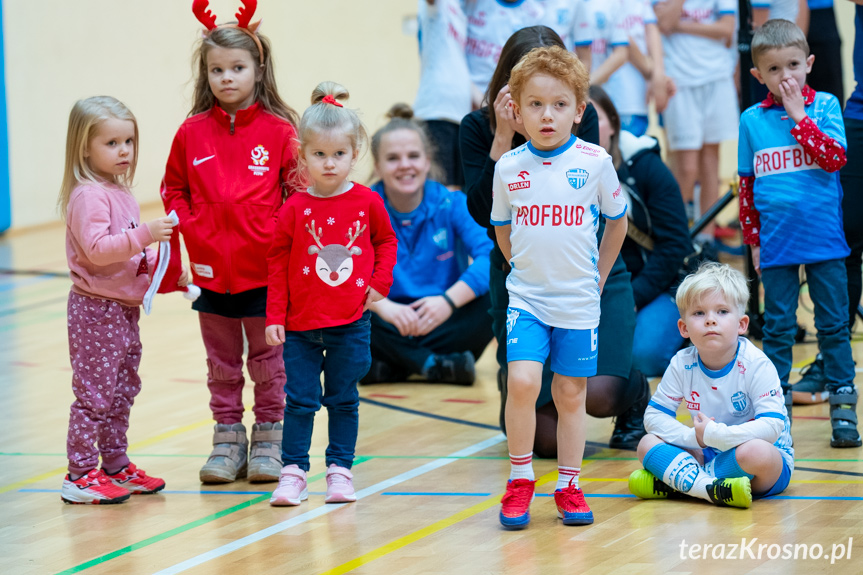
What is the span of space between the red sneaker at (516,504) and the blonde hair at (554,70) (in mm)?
1053

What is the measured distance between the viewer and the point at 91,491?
345cm

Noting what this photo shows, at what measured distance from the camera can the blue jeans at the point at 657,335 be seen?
15.6 feet

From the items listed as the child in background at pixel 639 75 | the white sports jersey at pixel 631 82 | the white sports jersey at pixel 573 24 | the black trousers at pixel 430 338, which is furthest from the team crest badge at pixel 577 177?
the white sports jersey at pixel 631 82

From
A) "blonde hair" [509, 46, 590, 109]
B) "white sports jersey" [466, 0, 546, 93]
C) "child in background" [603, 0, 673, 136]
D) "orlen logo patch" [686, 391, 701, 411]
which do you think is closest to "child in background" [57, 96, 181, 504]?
"blonde hair" [509, 46, 590, 109]

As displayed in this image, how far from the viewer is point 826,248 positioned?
374 cm

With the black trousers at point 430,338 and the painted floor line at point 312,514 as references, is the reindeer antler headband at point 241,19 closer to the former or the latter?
the painted floor line at point 312,514

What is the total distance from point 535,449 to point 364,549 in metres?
1.04

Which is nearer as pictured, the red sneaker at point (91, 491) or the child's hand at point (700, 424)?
the child's hand at point (700, 424)

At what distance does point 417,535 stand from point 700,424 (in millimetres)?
857

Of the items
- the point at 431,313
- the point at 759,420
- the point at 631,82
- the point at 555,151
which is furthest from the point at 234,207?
the point at 631,82

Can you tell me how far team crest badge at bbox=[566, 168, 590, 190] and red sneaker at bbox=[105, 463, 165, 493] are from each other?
63.7 inches

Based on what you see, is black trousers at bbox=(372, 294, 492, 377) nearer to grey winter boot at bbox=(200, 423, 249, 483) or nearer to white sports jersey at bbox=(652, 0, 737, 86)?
grey winter boot at bbox=(200, 423, 249, 483)

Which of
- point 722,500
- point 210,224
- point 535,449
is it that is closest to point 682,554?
point 722,500

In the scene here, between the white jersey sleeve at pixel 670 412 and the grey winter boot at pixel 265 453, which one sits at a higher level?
the white jersey sleeve at pixel 670 412
